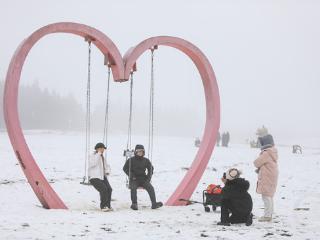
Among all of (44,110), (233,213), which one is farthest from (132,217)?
(44,110)

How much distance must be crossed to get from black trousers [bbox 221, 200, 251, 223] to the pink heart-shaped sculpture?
7.91ft

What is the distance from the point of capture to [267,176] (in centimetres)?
838

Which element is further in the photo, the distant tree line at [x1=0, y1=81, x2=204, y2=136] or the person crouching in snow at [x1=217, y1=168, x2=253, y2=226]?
the distant tree line at [x1=0, y1=81, x2=204, y2=136]

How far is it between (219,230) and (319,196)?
5433mm

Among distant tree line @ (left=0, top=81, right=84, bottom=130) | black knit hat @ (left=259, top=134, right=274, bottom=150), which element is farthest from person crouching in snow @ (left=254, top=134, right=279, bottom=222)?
distant tree line @ (left=0, top=81, right=84, bottom=130)

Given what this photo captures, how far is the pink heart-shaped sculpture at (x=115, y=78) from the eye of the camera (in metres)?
8.73

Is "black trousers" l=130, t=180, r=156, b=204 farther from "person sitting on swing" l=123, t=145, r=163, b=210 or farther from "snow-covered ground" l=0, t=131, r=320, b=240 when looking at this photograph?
"snow-covered ground" l=0, t=131, r=320, b=240

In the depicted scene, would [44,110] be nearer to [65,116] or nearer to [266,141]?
[65,116]

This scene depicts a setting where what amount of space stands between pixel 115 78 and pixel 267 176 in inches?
144

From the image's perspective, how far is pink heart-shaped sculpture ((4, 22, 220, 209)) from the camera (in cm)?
873

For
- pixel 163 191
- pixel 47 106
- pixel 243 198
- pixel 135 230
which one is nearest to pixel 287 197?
pixel 163 191

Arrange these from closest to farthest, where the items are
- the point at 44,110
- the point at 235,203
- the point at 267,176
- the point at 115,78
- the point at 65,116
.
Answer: the point at 235,203 → the point at 267,176 → the point at 115,78 → the point at 44,110 → the point at 65,116

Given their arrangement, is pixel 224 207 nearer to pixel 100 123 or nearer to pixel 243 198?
pixel 243 198

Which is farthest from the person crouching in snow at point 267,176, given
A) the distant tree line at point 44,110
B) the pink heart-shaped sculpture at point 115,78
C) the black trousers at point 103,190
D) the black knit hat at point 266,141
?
the distant tree line at point 44,110
